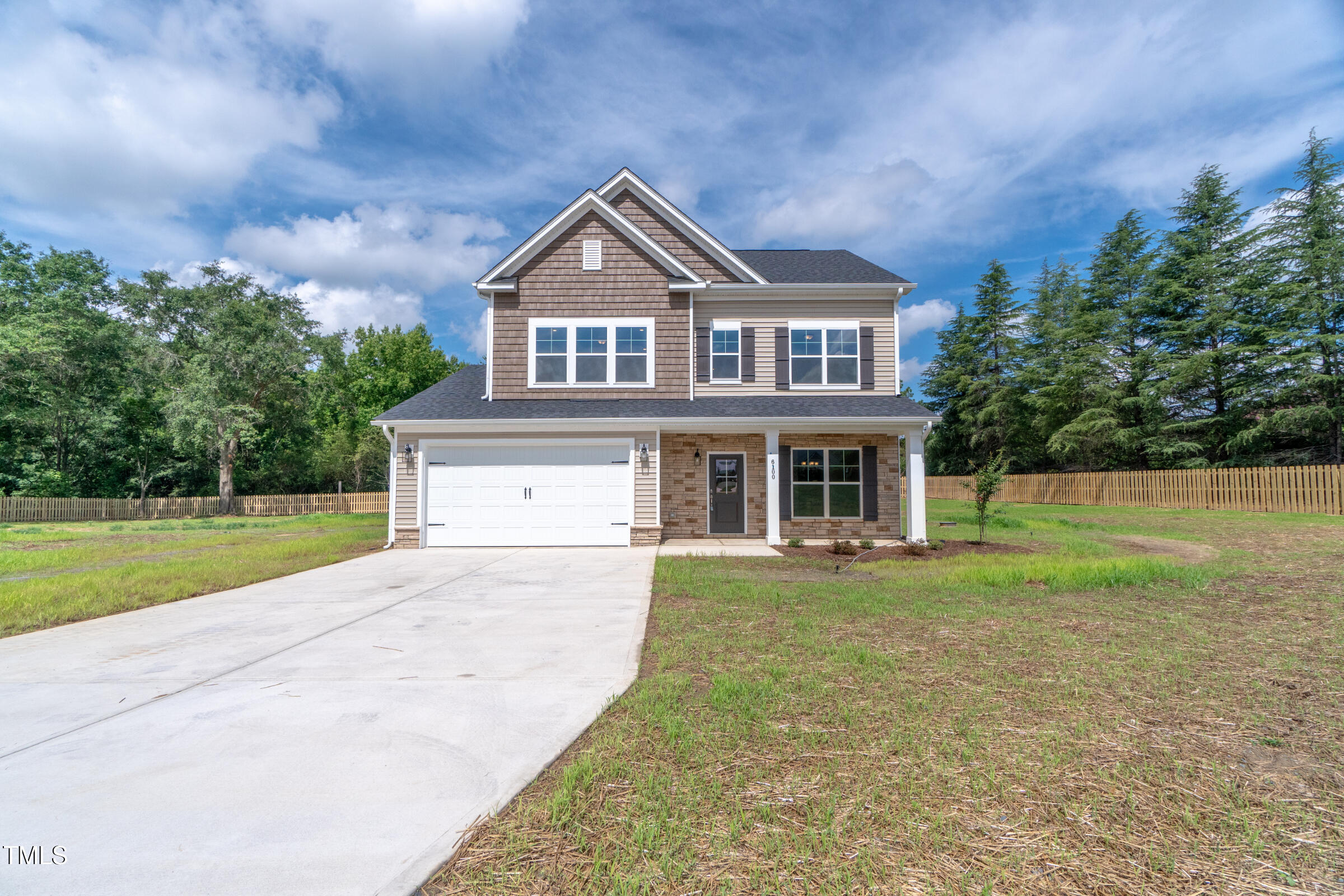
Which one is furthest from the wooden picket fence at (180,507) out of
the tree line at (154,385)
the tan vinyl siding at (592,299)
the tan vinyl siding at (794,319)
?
the tan vinyl siding at (794,319)

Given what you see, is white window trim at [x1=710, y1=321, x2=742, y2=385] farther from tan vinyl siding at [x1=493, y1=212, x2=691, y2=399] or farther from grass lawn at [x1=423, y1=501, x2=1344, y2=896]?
grass lawn at [x1=423, y1=501, x2=1344, y2=896]

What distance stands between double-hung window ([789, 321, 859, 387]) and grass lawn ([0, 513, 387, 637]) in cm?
1030

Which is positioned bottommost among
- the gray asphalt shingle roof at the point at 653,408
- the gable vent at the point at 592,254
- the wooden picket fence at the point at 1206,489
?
the wooden picket fence at the point at 1206,489

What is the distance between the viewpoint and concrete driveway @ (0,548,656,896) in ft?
7.97

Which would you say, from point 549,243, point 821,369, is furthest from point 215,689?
point 821,369

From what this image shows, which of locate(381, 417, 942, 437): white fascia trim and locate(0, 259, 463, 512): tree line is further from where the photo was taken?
locate(0, 259, 463, 512): tree line

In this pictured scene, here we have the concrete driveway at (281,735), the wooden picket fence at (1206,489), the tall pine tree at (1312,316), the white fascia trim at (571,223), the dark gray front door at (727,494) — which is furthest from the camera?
the tall pine tree at (1312,316)

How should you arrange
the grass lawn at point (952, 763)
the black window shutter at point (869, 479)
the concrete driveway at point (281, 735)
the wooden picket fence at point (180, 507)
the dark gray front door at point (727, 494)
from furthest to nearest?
the wooden picket fence at point (180, 507) → the dark gray front door at point (727, 494) → the black window shutter at point (869, 479) → the concrete driveway at point (281, 735) → the grass lawn at point (952, 763)

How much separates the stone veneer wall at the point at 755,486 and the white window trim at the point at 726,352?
125cm

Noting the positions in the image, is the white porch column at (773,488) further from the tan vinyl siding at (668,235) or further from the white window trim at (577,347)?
the tan vinyl siding at (668,235)

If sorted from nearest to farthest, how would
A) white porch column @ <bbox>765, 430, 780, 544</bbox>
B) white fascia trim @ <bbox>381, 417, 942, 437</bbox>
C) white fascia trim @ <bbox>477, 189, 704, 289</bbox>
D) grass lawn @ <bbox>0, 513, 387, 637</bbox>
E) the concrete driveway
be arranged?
the concrete driveway, grass lawn @ <bbox>0, 513, 387, 637</bbox>, white fascia trim @ <bbox>381, 417, 942, 437</bbox>, white porch column @ <bbox>765, 430, 780, 544</bbox>, white fascia trim @ <bbox>477, 189, 704, 289</bbox>

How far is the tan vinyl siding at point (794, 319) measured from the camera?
585 inches

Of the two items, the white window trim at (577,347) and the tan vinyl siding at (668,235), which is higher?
the tan vinyl siding at (668,235)

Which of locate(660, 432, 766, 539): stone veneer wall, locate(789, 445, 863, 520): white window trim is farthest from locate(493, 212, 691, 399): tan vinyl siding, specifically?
locate(789, 445, 863, 520): white window trim
